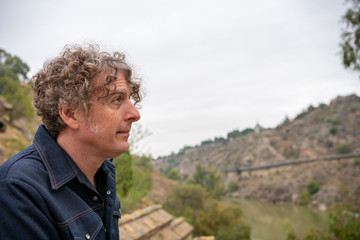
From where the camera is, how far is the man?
1255 mm

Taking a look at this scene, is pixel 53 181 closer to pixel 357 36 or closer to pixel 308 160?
pixel 357 36

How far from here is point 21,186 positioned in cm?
113

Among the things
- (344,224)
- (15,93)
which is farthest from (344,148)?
(15,93)

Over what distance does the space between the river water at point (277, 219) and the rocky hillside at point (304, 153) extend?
4635mm

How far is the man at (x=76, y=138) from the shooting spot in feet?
4.12

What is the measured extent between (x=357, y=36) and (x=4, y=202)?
1009 centimetres

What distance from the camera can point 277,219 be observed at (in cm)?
3978

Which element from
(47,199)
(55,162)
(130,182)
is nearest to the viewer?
(47,199)

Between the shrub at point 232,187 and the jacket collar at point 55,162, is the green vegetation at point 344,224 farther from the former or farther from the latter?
the shrub at point 232,187

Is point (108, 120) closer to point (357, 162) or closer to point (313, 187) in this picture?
point (313, 187)

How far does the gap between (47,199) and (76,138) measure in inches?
16.2

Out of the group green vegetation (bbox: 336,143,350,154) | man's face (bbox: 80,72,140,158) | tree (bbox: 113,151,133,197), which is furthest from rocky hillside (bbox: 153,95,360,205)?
man's face (bbox: 80,72,140,158)

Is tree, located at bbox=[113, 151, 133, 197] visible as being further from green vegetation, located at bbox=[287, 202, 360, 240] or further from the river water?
the river water

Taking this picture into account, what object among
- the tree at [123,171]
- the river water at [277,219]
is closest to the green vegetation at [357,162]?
the river water at [277,219]
